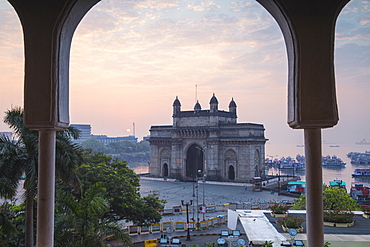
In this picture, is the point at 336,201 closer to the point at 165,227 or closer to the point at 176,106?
the point at 165,227

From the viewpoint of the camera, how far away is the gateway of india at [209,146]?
42.6 meters

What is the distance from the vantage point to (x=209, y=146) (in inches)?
1747

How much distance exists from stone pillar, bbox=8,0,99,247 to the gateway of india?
118 ft

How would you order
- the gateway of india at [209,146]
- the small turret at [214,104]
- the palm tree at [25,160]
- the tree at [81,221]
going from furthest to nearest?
the small turret at [214,104]
the gateway of india at [209,146]
the palm tree at [25,160]
the tree at [81,221]

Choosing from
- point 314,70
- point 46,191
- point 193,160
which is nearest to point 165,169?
point 193,160

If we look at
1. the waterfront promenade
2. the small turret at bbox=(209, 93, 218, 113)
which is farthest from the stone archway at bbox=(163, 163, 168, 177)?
the small turret at bbox=(209, 93, 218, 113)

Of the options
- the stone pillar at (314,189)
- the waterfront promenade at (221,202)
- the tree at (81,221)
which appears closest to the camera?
the stone pillar at (314,189)

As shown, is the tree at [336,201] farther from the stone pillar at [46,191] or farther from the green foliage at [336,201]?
the stone pillar at [46,191]

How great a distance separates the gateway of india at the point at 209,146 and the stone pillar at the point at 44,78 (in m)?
35.9

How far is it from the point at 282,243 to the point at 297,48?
8.50 meters

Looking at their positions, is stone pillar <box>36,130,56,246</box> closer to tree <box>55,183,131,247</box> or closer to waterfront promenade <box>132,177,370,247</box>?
tree <box>55,183,131,247</box>

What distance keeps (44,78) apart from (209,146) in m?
40.3

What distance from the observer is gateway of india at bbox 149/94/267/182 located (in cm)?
4262

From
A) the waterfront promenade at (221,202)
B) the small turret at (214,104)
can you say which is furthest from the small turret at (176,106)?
the waterfront promenade at (221,202)
